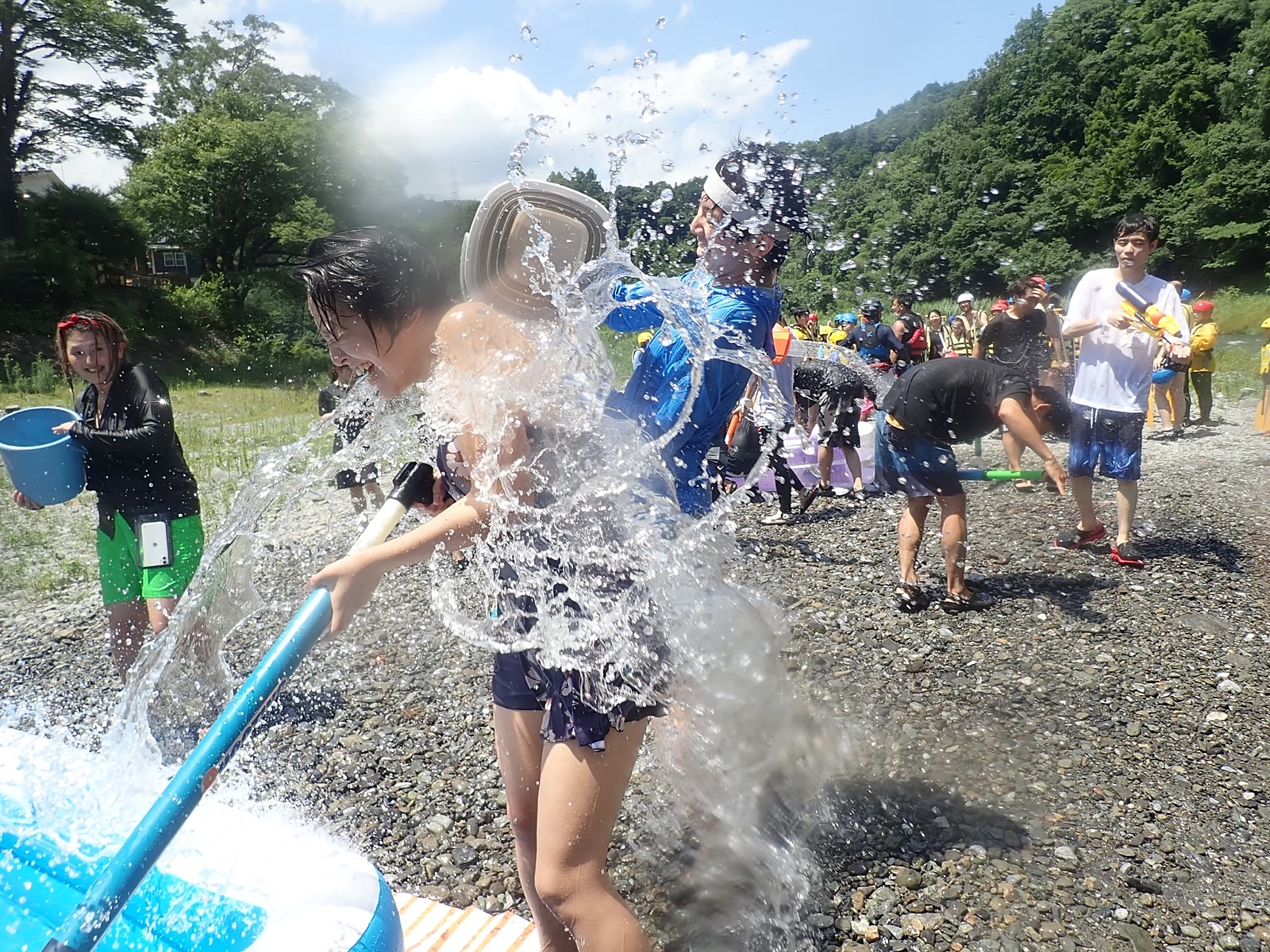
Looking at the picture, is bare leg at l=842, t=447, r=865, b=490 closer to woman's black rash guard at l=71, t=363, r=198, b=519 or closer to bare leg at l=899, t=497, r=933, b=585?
bare leg at l=899, t=497, r=933, b=585

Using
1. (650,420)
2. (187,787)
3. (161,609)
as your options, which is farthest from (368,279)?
(161,609)

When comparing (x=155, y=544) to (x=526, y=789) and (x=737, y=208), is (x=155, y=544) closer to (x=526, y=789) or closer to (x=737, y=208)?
(x=526, y=789)

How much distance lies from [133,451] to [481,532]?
245 cm

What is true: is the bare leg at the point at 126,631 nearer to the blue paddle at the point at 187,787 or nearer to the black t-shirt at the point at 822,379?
the blue paddle at the point at 187,787

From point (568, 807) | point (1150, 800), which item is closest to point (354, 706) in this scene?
point (568, 807)

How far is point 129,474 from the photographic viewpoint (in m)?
3.44

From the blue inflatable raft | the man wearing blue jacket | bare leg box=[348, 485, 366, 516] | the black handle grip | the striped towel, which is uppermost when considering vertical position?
the man wearing blue jacket

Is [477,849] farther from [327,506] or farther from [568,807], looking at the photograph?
[327,506]

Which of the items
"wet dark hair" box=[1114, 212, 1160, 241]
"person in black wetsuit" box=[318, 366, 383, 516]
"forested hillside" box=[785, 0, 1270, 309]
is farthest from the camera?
"person in black wetsuit" box=[318, 366, 383, 516]

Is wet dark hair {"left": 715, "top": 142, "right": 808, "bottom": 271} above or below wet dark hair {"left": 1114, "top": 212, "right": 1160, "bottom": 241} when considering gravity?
above

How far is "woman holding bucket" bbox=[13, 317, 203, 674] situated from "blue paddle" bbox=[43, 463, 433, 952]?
2060 mm

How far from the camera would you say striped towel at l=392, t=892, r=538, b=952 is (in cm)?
222

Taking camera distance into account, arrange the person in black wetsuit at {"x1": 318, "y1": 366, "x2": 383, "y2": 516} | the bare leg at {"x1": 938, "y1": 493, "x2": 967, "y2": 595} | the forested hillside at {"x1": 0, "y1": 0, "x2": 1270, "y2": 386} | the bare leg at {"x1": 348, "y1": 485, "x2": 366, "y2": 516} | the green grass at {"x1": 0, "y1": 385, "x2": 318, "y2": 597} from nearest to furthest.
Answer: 1. the bare leg at {"x1": 938, "y1": 493, "x2": 967, "y2": 595}
2. the person in black wetsuit at {"x1": 318, "y1": 366, "x2": 383, "y2": 516}
3. the green grass at {"x1": 0, "y1": 385, "x2": 318, "y2": 597}
4. the bare leg at {"x1": 348, "y1": 485, "x2": 366, "y2": 516}
5. the forested hillside at {"x1": 0, "y1": 0, "x2": 1270, "y2": 386}

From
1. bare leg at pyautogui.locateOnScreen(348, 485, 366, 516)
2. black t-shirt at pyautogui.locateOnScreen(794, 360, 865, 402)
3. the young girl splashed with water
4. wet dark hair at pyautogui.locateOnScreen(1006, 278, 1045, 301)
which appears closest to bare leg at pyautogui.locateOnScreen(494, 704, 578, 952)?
the young girl splashed with water
